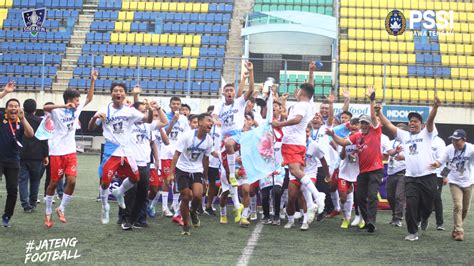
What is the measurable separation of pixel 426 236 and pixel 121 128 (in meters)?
4.94

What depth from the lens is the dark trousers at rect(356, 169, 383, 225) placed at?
37.0ft

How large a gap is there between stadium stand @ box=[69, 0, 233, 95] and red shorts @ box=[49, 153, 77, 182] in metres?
18.3

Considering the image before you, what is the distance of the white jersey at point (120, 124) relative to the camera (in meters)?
10.5

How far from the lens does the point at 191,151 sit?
418 inches

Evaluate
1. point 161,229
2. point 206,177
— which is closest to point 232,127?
point 206,177

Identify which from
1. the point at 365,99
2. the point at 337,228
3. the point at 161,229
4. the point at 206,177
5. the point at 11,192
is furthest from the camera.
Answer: the point at 365,99

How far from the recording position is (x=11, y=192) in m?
10.2

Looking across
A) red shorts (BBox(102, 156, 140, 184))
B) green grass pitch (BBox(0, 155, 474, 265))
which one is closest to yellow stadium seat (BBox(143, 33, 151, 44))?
green grass pitch (BBox(0, 155, 474, 265))

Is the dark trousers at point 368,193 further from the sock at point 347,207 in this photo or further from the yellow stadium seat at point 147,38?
the yellow stadium seat at point 147,38

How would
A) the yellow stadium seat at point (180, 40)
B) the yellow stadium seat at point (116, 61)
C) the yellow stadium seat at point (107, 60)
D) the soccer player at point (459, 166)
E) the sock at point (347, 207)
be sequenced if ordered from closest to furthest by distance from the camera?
1. the soccer player at point (459, 166)
2. the sock at point (347, 207)
3. the yellow stadium seat at point (116, 61)
4. the yellow stadium seat at point (107, 60)
5. the yellow stadium seat at point (180, 40)

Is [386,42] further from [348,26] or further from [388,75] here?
[388,75]

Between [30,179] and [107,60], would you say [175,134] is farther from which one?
[107,60]

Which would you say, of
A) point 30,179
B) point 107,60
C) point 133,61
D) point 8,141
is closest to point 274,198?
point 8,141

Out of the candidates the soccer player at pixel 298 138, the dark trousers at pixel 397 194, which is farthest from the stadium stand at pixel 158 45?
the soccer player at pixel 298 138
